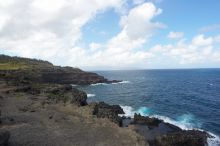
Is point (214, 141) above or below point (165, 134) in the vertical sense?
below

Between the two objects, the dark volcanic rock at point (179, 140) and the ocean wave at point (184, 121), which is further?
the ocean wave at point (184, 121)

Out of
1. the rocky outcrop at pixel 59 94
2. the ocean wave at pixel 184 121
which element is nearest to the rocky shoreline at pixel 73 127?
the rocky outcrop at pixel 59 94

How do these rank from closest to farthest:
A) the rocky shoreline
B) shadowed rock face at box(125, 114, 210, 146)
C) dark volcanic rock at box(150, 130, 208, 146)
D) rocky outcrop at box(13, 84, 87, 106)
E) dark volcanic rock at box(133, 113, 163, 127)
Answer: the rocky shoreline < dark volcanic rock at box(150, 130, 208, 146) < shadowed rock face at box(125, 114, 210, 146) < dark volcanic rock at box(133, 113, 163, 127) < rocky outcrop at box(13, 84, 87, 106)

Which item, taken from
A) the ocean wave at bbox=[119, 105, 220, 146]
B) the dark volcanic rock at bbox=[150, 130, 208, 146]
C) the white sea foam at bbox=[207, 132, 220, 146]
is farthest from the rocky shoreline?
the ocean wave at bbox=[119, 105, 220, 146]

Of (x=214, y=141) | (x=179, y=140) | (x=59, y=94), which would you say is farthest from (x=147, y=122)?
(x=59, y=94)

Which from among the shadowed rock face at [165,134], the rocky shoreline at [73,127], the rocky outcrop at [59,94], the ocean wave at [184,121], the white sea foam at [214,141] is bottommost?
the white sea foam at [214,141]

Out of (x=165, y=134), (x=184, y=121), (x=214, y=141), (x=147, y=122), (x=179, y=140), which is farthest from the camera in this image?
(x=184, y=121)

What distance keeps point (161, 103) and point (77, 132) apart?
47.8 metres

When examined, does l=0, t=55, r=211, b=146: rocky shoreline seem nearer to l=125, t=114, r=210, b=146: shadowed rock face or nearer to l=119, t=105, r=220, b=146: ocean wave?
l=125, t=114, r=210, b=146: shadowed rock face

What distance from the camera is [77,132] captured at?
41312 millimetres

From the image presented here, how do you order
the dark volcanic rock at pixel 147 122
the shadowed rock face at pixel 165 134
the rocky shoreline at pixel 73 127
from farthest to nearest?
the dark volcanic rock at pixel 147 122, the shadowed rock face at pixel 165 134, the rocky shoreline at pixel 73 127

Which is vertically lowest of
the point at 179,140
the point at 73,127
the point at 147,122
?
the point at 179,140

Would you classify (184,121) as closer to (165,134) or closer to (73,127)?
(165,134)

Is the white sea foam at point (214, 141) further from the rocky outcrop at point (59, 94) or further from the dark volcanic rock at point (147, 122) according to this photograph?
the rocky outcrop at point (59, 94)
